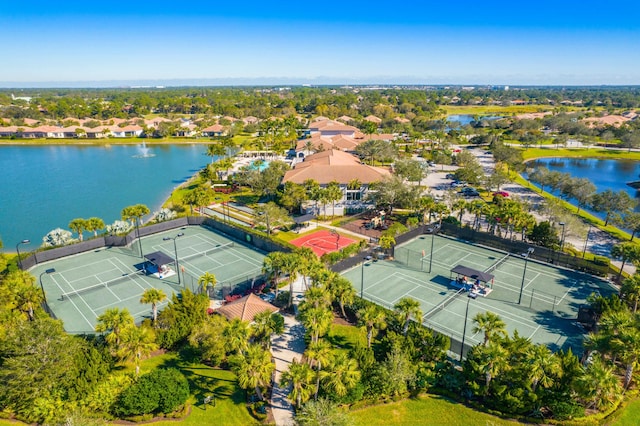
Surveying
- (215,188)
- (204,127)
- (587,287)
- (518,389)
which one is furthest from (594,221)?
(204,127)

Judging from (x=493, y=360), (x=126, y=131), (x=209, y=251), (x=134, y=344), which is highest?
(x=126, y=131)

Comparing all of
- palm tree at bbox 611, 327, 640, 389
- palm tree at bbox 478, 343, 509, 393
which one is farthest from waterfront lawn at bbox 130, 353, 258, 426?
palm tree at bbox 611, 327, 640, 389

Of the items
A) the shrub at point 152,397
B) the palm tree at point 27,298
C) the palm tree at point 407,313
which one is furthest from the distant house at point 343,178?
the shrub at point 152,397

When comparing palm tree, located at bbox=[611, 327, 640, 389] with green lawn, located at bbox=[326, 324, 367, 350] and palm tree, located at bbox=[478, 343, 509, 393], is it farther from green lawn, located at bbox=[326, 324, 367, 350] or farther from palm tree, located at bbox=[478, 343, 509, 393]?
green lawn, located at bbox=[326, 324, 367, 350]

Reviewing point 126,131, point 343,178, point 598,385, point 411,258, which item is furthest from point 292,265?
point 126,131

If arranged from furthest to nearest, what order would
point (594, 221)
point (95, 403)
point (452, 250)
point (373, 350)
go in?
point (594, 221), point (452, 250), point (373, 350), point (95, 403)

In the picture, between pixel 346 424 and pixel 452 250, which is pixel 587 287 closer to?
pixel 452 250

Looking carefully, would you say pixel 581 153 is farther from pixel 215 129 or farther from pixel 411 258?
pixel 215 129
